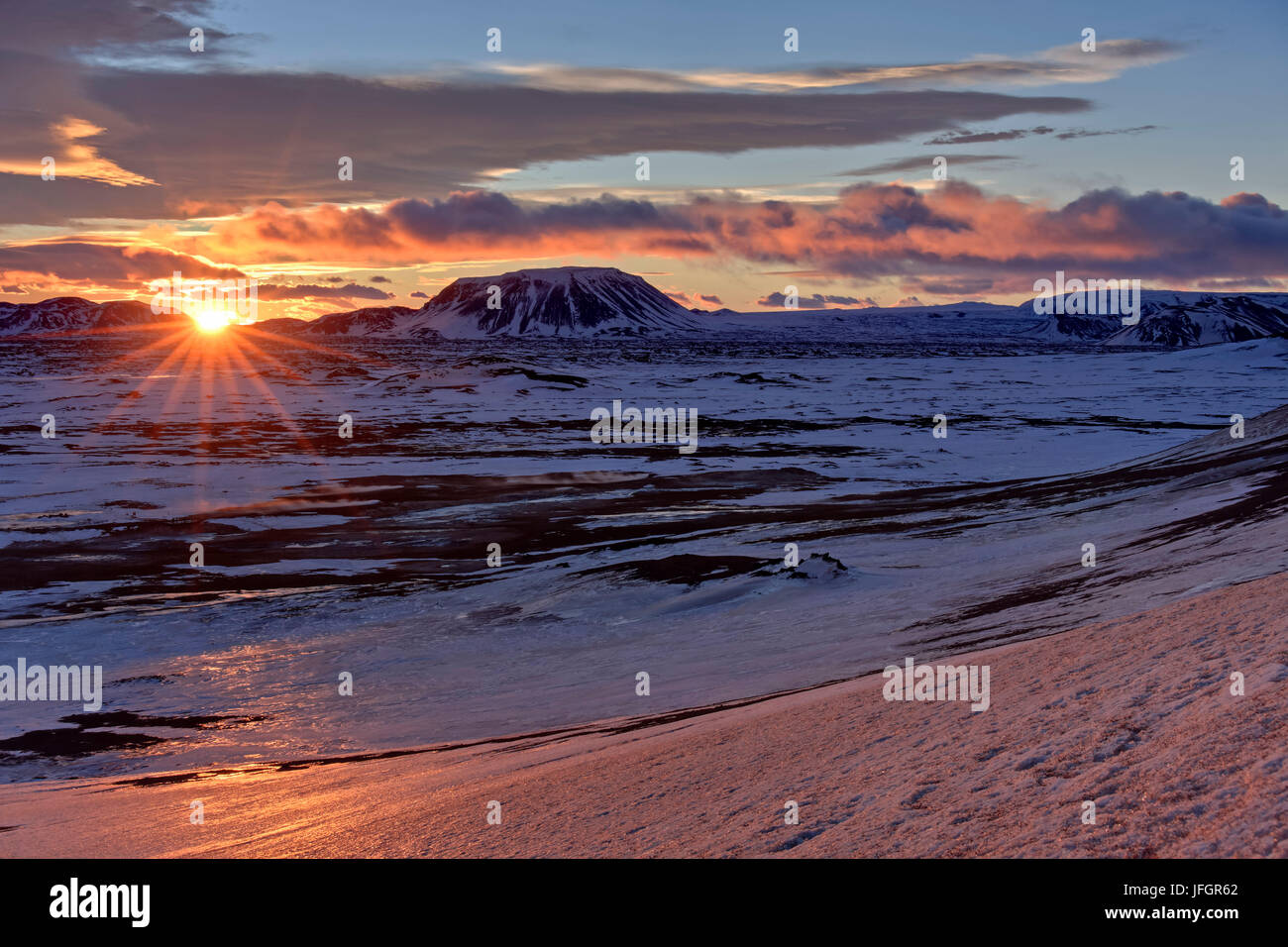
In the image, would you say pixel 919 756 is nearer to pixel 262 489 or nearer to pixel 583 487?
pixel 583 487

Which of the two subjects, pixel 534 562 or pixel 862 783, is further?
pixel 534 562

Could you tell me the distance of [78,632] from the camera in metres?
19.7

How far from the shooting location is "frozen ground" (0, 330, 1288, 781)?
14633mm

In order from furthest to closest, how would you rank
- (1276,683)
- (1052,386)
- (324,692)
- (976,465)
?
(1052,386), (976,465), (324,692), (1276,683)

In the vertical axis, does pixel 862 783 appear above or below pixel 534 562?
above

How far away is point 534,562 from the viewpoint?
2514cm

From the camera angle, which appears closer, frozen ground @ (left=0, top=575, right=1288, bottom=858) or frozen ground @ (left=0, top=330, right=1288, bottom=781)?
frozen ground @ (left=0, top=575, right=1288, bottom=858)

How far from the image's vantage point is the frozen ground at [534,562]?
14633 millimetres

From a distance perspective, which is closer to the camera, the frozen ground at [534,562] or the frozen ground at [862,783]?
the frozen ground at [862,783]
